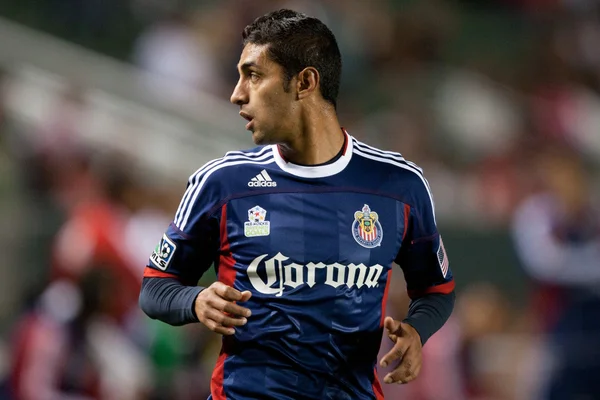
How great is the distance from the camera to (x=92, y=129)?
35.1 feet

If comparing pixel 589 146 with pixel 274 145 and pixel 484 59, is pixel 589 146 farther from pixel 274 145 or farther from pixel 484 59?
pixel 274 145

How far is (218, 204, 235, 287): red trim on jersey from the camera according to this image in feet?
12.9

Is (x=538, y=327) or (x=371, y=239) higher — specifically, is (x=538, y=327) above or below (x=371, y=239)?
above

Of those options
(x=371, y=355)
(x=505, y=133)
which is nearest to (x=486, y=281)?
(x=505, y=133)

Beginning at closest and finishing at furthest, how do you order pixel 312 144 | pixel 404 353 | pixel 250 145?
1. pixel 404 353
2. pixel 312 144
3. pixel 250 145

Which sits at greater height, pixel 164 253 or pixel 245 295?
pixel 164 253

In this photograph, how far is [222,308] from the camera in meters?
3.54

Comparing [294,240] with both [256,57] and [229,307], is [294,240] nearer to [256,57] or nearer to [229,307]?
[229,307]

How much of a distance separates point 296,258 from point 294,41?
0.73 m

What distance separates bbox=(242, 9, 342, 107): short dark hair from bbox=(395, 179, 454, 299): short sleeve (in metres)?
0.53

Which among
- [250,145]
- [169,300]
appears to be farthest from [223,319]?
[250,145]

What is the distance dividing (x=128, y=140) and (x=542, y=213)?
14.5ft

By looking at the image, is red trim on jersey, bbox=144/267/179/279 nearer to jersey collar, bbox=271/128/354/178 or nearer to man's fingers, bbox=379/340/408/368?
jersey collar, bbox=271/128/354/178

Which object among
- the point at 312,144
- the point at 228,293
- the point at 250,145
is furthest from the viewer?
the point at 250,145
